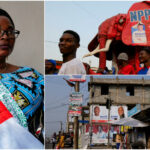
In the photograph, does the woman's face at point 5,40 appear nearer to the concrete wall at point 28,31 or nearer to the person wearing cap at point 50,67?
the concrete wall at point 28,31

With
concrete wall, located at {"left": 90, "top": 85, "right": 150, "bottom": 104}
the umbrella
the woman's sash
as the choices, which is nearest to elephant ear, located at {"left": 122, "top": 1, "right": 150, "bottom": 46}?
concrete wall, located at {"left": 90, "top": 85, "right": 150, "bottom": 104}

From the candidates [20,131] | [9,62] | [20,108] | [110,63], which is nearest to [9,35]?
[9,62]

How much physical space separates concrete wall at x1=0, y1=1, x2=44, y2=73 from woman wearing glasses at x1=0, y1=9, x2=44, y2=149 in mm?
78

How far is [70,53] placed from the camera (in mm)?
2396

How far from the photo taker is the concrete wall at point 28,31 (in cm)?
209

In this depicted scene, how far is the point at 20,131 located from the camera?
69.3 inches

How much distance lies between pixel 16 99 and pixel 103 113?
1170mm

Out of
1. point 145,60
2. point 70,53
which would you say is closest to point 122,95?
point 145,60

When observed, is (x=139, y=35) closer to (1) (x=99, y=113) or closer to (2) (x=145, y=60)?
(2) (x=145, y=60)

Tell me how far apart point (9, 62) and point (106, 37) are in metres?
1.03

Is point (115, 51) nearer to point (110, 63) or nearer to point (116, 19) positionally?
point (110, 63)

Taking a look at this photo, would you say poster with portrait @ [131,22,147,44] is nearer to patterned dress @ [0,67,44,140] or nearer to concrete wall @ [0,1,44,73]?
concrete wall @ [0,1,44,73]

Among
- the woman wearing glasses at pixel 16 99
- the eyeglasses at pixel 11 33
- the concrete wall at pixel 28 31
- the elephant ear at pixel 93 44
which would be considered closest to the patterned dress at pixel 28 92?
the woman wearing glasses at pixel 16 99

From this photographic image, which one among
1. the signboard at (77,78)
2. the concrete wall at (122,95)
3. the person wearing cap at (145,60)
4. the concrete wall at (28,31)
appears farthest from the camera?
the concrete wall at (122,95)
